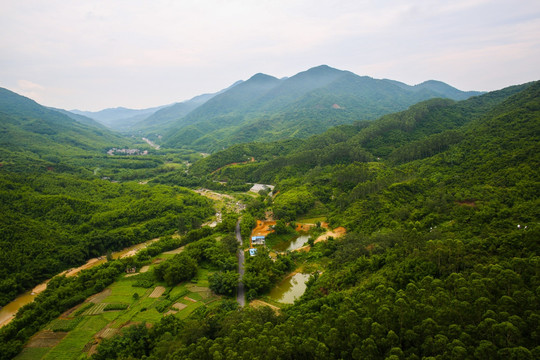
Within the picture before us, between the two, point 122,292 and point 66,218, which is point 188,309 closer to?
point 122,292

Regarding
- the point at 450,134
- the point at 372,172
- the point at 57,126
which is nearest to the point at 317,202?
the point at 372,172

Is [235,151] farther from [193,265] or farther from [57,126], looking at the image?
[57,126]

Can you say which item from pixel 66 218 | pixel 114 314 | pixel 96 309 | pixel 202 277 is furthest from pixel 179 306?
pixel 66 218

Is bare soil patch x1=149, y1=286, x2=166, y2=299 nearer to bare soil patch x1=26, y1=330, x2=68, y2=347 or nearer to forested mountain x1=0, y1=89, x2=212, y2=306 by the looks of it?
bare soil patch x1=26, y1=330, x2=68, y2=347

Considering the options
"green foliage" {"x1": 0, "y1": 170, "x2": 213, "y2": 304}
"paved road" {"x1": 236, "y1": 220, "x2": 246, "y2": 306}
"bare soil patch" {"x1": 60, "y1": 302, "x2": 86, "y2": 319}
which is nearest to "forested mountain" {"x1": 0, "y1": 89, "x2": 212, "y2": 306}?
"green foliage" {"x1": 0, "y1": 170, "x2": 213, "y2": 304}

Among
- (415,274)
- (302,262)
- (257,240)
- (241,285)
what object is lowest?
(241,285)

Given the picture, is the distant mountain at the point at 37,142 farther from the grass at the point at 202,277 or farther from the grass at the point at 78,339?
the grass at the point at 202,277
